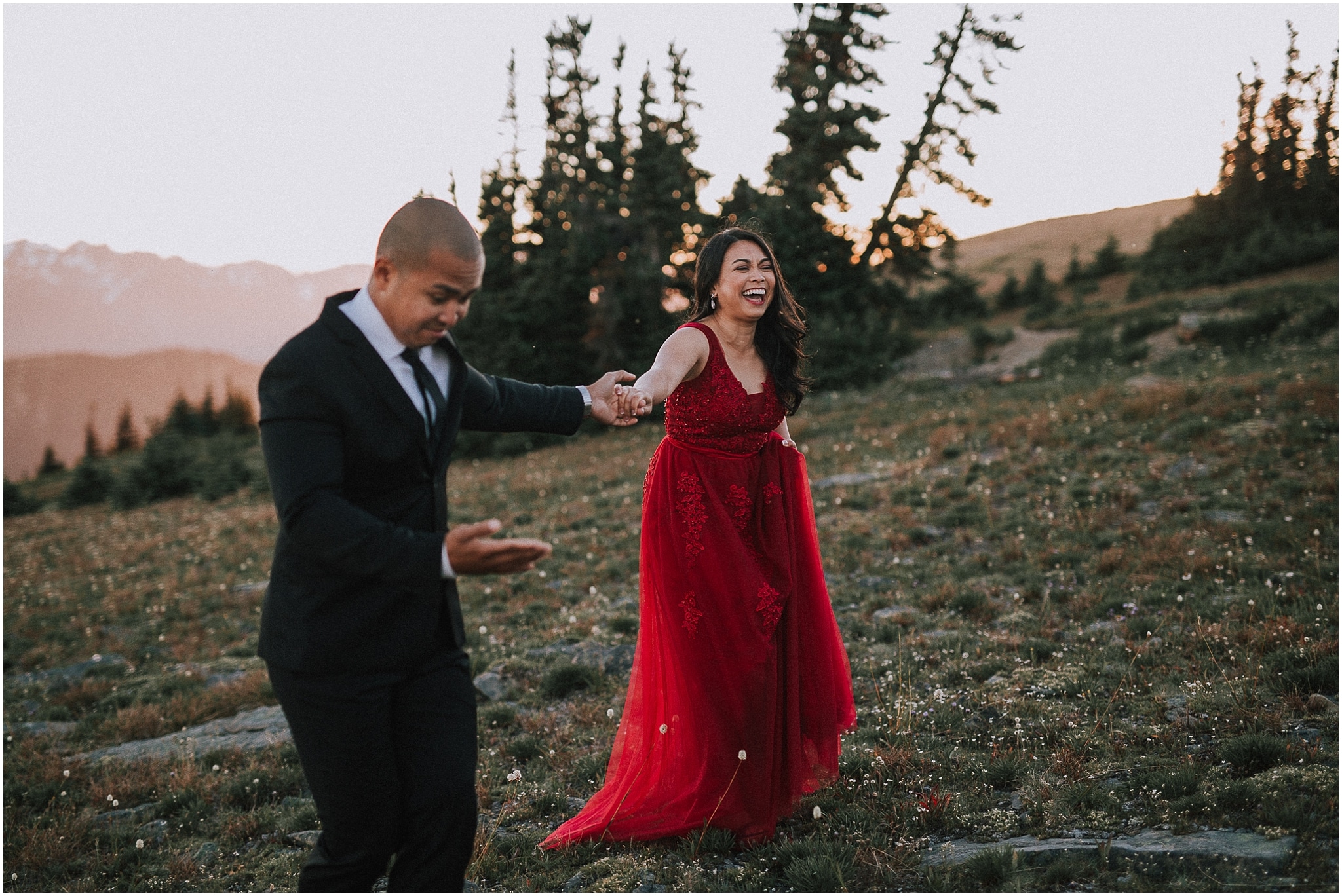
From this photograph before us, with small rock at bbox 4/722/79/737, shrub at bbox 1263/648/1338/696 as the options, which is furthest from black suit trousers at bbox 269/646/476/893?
small rock at bbox 4/722/79/737

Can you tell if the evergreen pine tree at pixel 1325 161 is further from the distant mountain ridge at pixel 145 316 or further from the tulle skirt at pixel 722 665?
the tulle skirt at pixel 722 665

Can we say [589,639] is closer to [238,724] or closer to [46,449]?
[238,724]

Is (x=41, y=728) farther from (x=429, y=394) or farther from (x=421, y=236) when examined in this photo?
(x=421, y=236)

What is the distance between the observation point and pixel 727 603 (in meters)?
4.34

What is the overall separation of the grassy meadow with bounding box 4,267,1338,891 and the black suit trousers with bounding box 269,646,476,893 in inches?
58.1

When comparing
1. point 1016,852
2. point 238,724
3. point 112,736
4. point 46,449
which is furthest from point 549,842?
point 46,449

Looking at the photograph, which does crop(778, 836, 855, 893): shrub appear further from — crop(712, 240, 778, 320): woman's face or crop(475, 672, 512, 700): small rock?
crop(475, 672, 512, 700): small rock

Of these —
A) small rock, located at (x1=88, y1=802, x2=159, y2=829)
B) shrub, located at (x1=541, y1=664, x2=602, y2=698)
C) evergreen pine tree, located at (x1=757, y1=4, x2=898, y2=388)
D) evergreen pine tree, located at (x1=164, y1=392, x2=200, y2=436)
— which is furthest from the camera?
evergreen pine tree, located at (x1=164, y1=392, x2=200, y2=436)

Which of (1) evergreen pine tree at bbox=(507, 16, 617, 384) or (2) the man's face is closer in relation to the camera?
(2) the man's face

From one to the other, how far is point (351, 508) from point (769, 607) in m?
2.56

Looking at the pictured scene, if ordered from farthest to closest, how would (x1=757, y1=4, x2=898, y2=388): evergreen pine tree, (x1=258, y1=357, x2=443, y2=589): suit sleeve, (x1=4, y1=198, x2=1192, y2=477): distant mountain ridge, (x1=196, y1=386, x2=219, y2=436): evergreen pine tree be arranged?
(x1=4, y1=198, x2=1192, y2=477): distant mountain ridge, (x1=196, y1=386, x2=219, y2=436): evergreen pine tree, (x1=757, y1=4, x2=898, y2=388): evergreen pine tree, (x1=258, y1=357, x2=443, y2=589): suit sleeve

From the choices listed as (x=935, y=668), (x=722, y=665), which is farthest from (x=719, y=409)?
(x=935, y=668)

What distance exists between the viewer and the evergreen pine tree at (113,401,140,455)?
1547 inches

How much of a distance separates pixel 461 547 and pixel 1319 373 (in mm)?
16641
